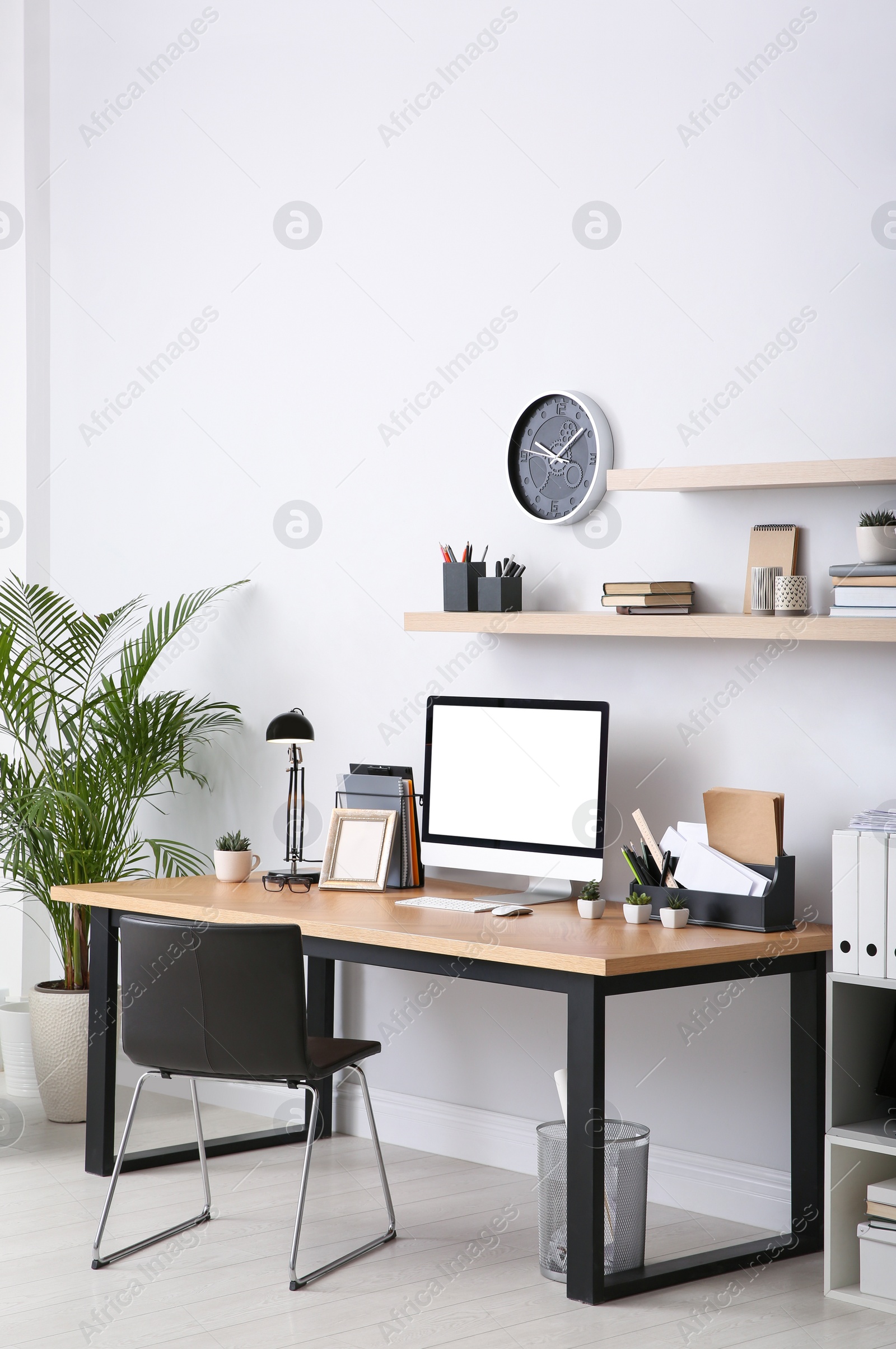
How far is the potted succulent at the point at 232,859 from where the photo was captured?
3.96m

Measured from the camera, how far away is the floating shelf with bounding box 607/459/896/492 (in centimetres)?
306

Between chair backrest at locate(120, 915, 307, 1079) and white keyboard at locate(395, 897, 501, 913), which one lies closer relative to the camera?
chair backrest at locate(120, 915, 307, 1079)

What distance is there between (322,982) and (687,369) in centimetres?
195

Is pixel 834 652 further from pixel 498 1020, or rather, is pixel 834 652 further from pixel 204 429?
pixel 204 429

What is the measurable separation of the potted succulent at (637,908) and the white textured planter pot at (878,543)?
873mm

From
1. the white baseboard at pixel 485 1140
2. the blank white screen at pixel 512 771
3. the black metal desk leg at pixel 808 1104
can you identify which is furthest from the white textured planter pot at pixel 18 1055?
the black metal desk leg at pixel 808 1104

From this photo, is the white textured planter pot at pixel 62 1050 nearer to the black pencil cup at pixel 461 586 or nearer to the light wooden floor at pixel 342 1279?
the light wooden floor at pixel 342 1279

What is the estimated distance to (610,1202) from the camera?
307 centimetres

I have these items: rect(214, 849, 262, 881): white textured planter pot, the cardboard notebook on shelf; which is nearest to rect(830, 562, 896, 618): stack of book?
the cardboard notebook on shelf

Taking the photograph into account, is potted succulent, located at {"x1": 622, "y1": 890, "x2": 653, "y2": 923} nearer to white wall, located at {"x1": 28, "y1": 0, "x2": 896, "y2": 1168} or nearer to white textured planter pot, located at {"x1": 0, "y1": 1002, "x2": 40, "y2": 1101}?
white wall, located at {"x1": 28, "y1": 0, "x2": 896, "y2": 1168}

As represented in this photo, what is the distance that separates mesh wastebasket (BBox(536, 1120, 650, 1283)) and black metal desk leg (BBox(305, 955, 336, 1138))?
1.17m

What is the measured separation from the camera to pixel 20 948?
5.11 m

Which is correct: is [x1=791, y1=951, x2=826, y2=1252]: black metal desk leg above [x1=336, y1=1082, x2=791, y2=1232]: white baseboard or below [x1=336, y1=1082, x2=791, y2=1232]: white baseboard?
above

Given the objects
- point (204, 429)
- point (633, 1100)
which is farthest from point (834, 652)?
point (204, 429)
